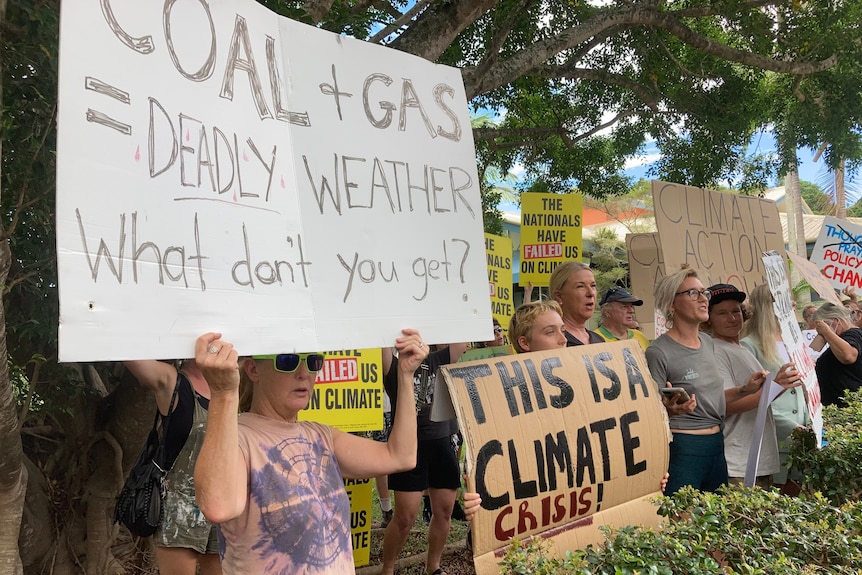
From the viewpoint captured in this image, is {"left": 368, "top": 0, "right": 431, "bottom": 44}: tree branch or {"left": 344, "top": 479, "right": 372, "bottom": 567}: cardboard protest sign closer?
{"left": 344, "top": 479, "right": 372, "bottom": 567}: cardboard protest sign

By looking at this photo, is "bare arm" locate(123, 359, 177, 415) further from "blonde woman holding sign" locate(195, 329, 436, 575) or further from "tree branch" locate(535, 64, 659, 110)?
"tree branch" locate(535, 64, 659, 110)

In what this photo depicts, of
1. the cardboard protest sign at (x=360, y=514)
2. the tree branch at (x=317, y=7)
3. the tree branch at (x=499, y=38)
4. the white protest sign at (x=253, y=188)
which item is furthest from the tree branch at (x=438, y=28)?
the cardboard protest sign at (x=360, y=514)

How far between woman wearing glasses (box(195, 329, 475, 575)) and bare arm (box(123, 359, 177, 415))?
713mm

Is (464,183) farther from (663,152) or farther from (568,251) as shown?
(663,152)

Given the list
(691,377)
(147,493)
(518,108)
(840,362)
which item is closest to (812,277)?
(840,362)

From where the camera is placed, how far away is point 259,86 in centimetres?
200

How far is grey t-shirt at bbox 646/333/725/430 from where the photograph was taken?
3.71m

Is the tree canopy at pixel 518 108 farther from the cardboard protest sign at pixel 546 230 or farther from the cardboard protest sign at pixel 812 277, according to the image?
the cardboard protest sign at pixel 812 277

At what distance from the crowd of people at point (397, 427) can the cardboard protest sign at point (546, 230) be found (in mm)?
2291

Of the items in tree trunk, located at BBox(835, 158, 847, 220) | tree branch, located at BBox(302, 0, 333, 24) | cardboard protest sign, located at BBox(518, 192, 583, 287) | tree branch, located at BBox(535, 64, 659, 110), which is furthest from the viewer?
tree trunk, located at BBox(835, 158, 847, 220)

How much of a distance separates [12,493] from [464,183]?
2015 millimetres

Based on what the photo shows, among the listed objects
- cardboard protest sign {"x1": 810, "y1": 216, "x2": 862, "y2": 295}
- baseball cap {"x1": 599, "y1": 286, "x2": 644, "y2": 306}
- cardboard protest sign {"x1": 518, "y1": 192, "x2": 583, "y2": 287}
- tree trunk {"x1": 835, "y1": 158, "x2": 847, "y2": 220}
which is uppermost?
tree trunk {"x1": 835, "y1": 158, "x2": 847, "y2": 220}

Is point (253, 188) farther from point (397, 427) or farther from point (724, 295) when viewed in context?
point (724, 295)

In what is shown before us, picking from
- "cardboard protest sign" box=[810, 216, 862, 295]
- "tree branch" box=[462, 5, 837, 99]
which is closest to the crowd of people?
"cardboard protest sign" box=[810, 216, 862, 295]
